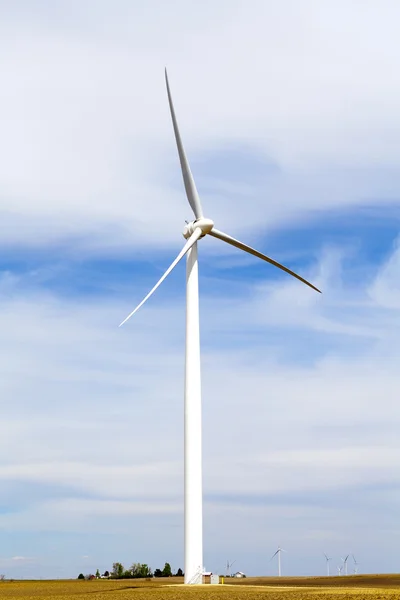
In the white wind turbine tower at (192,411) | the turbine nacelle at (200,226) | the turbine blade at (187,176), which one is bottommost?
the white wind turbine tower at (192,411)

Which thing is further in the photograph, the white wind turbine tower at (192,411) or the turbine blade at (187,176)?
the turbine blade at (187,176)

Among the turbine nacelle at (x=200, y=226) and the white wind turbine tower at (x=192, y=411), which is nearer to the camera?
the white wind turbine tower at (x=192, y=411)

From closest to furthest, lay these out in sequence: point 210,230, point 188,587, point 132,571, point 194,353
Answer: point 188,587
point 194,353
point 210,230
point 132,571

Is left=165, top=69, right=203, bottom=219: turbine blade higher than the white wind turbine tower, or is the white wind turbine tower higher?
left=165, top=69, right=203, bottom=219: turbine blade

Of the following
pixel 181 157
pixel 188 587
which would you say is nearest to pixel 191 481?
pixel 188 587

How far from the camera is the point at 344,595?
54562 millimetres

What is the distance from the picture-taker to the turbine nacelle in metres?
76.4

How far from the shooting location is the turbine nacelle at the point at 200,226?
76375mm

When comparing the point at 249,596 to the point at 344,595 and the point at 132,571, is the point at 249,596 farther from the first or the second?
the point at 132,571

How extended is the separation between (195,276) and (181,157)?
1143 centimetres

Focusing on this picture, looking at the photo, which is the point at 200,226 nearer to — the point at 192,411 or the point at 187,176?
the point at 187,176

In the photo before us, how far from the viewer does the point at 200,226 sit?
7631cm

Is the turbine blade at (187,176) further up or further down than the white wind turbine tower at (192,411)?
further up

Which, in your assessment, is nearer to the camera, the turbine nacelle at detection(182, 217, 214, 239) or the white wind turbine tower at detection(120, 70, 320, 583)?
the white wind turbine tower at detection(120, 70, 320, 583)
